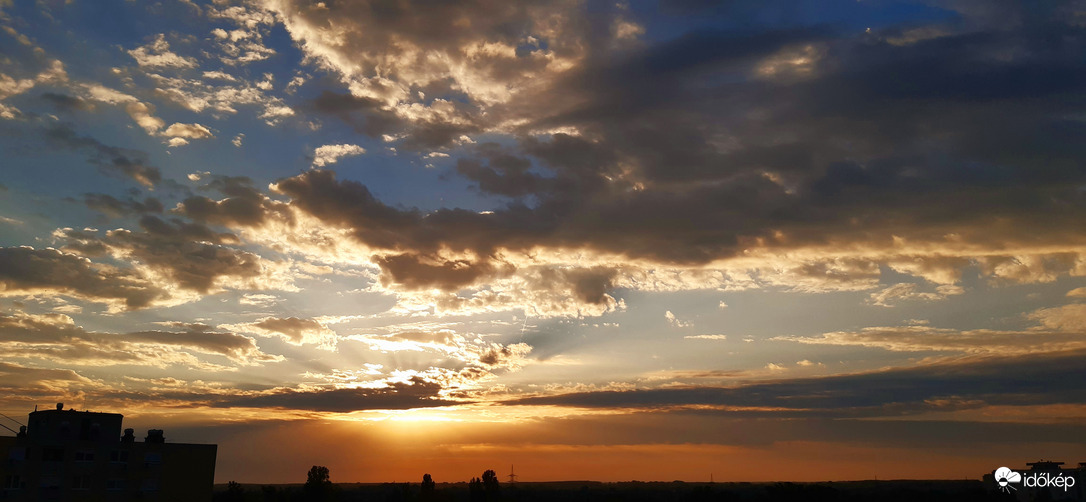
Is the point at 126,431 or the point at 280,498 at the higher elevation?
the point at 126,431

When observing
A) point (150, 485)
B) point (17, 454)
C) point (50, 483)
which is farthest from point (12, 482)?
point (150, 485)

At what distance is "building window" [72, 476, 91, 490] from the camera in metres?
106

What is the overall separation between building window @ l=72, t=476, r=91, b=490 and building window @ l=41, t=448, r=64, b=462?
134 inches

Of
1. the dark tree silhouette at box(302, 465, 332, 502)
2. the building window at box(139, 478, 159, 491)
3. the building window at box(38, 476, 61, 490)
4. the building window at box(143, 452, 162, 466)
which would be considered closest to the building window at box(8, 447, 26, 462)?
the building window at box(38, 476, 61, 490)

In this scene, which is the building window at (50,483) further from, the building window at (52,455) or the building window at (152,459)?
the building window at (152,459)

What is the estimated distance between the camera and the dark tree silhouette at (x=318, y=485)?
193m

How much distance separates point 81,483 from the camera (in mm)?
106500

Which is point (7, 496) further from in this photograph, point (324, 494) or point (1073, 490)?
point (1073, 490)

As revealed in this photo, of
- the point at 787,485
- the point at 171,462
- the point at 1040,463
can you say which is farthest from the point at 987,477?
the point at 171,462

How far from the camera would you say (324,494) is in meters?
195

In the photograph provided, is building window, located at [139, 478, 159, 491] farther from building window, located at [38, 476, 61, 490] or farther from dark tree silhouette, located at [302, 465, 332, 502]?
dark tree silhouette, located at [302, 465, 332, 502]

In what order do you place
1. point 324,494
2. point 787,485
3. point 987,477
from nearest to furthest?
point 787,485 → point 987,477 → point 324,494

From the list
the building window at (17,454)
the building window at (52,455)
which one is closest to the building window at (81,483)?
the building window at (52,455)

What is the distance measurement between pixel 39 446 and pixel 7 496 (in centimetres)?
703
